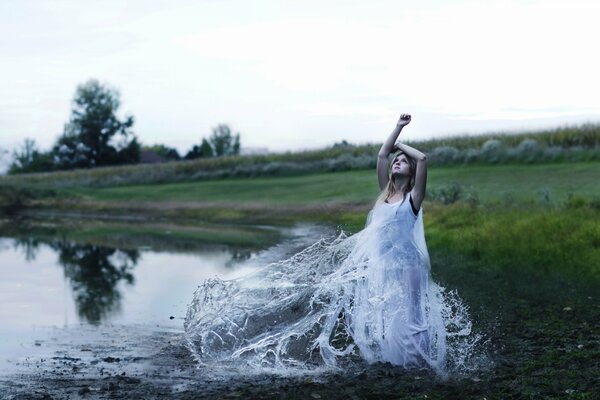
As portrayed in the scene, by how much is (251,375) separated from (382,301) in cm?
162

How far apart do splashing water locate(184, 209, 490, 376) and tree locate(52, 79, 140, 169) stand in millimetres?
100409

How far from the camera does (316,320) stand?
35.0 feet

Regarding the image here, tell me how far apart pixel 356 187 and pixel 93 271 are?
67.9 ft

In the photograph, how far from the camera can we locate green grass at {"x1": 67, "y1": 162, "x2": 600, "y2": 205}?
31083 mm

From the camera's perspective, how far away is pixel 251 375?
402 inches

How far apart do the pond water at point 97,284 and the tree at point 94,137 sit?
79.0 m

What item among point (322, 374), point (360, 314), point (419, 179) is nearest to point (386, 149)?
point (419, 179)

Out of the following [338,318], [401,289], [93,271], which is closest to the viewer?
[401,289]

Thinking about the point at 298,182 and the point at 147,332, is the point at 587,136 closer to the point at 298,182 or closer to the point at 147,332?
the point at 298,182

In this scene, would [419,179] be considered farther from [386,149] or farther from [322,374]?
[322,374]

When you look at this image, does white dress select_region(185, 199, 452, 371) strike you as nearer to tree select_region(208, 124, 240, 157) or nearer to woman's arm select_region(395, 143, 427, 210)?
woman's arm select_region(395, 143, 427, 210)

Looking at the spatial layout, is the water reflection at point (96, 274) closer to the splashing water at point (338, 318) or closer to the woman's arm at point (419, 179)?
the splashing water at point (338, 318)

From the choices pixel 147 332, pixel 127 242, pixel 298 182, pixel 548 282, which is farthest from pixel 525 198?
pixel 298 182

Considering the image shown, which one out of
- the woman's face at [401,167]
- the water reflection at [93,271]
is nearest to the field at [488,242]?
the woman's face at [401,167]
